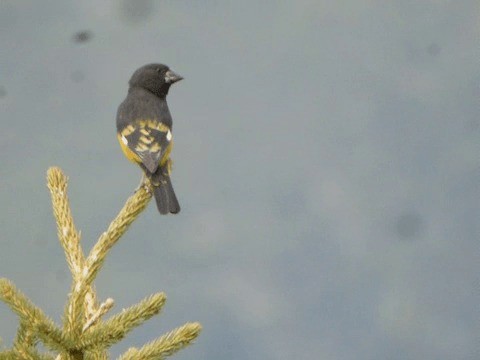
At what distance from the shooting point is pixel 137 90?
880cm

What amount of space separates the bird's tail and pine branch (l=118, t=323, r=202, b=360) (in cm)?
237

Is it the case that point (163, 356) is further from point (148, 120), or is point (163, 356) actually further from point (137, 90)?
point (137, 90)

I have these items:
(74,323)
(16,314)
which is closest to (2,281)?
(16,314)

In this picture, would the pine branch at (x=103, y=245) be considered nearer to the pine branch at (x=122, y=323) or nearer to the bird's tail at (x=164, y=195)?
the pine branch at (x=122, y=323)

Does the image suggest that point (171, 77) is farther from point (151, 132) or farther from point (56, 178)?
point (56, 178)

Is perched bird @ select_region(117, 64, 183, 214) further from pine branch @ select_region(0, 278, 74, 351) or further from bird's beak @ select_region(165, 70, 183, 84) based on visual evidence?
pine branch @ select_region(0, 278, 74, 351)

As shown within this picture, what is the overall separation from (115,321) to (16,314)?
1.48 ft

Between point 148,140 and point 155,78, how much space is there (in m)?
2.17

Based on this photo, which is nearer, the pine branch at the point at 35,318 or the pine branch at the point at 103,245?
the pine branch at the point at 35,318

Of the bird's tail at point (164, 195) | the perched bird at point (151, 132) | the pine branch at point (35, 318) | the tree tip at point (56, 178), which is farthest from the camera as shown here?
the perched bird at point (151, 132)

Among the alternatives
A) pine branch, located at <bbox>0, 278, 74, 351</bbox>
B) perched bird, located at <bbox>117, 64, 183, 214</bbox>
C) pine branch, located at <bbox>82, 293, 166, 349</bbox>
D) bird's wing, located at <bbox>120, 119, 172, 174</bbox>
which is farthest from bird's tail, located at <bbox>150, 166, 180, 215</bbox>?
pine branch, located at <bbox>0, 278, 74, 351</bbox>

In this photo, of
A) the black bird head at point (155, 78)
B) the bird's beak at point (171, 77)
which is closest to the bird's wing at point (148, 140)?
the black bird head at point (155, 78)

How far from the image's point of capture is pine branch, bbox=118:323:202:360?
342 cm

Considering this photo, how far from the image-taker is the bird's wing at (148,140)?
6.78 meters
